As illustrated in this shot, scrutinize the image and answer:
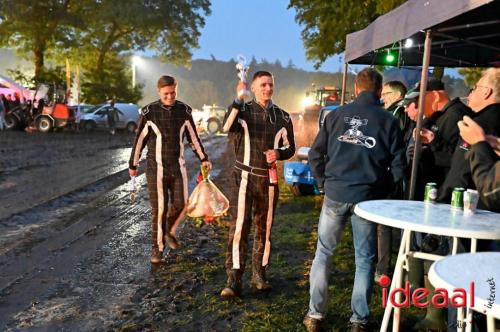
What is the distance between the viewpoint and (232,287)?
4.80 meters

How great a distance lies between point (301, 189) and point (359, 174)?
21.0ft

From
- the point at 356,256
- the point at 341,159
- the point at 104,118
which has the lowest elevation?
the point at 104,118

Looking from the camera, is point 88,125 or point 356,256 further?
point 88,125

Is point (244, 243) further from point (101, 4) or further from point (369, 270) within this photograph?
point (101, 4)

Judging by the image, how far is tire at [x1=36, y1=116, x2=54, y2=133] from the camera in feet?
94.3

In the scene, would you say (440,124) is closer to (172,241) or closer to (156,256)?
(156,256)

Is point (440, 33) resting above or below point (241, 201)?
above

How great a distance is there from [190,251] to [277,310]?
214cm

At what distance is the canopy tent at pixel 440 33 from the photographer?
4.56 metres

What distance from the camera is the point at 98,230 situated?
7539 millimetres

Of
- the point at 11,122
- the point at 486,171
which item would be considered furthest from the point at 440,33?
the point at 11,122

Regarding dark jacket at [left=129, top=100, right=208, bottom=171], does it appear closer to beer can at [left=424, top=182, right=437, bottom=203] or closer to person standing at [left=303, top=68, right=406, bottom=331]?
person standing at [left=303, top=68, right=406, bottom=331]

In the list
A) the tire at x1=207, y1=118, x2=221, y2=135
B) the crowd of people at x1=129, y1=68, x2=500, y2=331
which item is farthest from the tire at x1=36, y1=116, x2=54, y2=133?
the crowd of people at x1=129, y1=68, x2=500, y2=331

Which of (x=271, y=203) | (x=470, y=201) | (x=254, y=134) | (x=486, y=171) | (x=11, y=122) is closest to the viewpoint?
(x=486, y=171)
